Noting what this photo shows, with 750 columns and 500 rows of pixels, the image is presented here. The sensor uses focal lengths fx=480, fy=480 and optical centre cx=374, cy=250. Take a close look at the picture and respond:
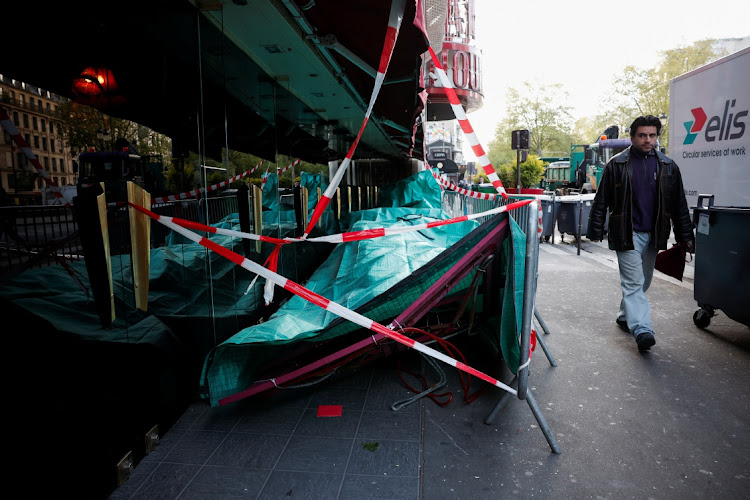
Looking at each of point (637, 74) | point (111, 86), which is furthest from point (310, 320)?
point (637, 74)

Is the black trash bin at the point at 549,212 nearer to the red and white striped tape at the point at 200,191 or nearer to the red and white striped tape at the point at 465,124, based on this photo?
the red and white striped tape at the point at 200,191

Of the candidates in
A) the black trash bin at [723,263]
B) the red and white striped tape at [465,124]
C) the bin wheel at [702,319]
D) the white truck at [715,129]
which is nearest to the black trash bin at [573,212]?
the white truck at [715,129]

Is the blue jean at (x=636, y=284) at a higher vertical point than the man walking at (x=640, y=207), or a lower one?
lower

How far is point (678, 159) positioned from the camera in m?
8.85

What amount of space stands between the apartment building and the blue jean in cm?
466

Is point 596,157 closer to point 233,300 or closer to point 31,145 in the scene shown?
point 233,300

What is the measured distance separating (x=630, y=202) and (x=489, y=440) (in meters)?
2.94

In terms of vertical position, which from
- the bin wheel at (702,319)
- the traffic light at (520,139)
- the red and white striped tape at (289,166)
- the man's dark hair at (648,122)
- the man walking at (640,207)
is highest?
the traffic light at (520,139)

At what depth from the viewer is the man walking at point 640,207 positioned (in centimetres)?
468

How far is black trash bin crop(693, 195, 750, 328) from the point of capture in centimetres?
442

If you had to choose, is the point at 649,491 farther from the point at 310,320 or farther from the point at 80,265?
the point at 80,265

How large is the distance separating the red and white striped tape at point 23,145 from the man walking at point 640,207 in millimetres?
4471

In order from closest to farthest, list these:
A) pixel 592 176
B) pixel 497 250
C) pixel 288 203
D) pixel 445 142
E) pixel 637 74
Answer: pixel 497 250
pixel 288 203
pixel 592 176
pixel 637 74
pixel 445 142

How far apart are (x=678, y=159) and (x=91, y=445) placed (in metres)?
9.86
